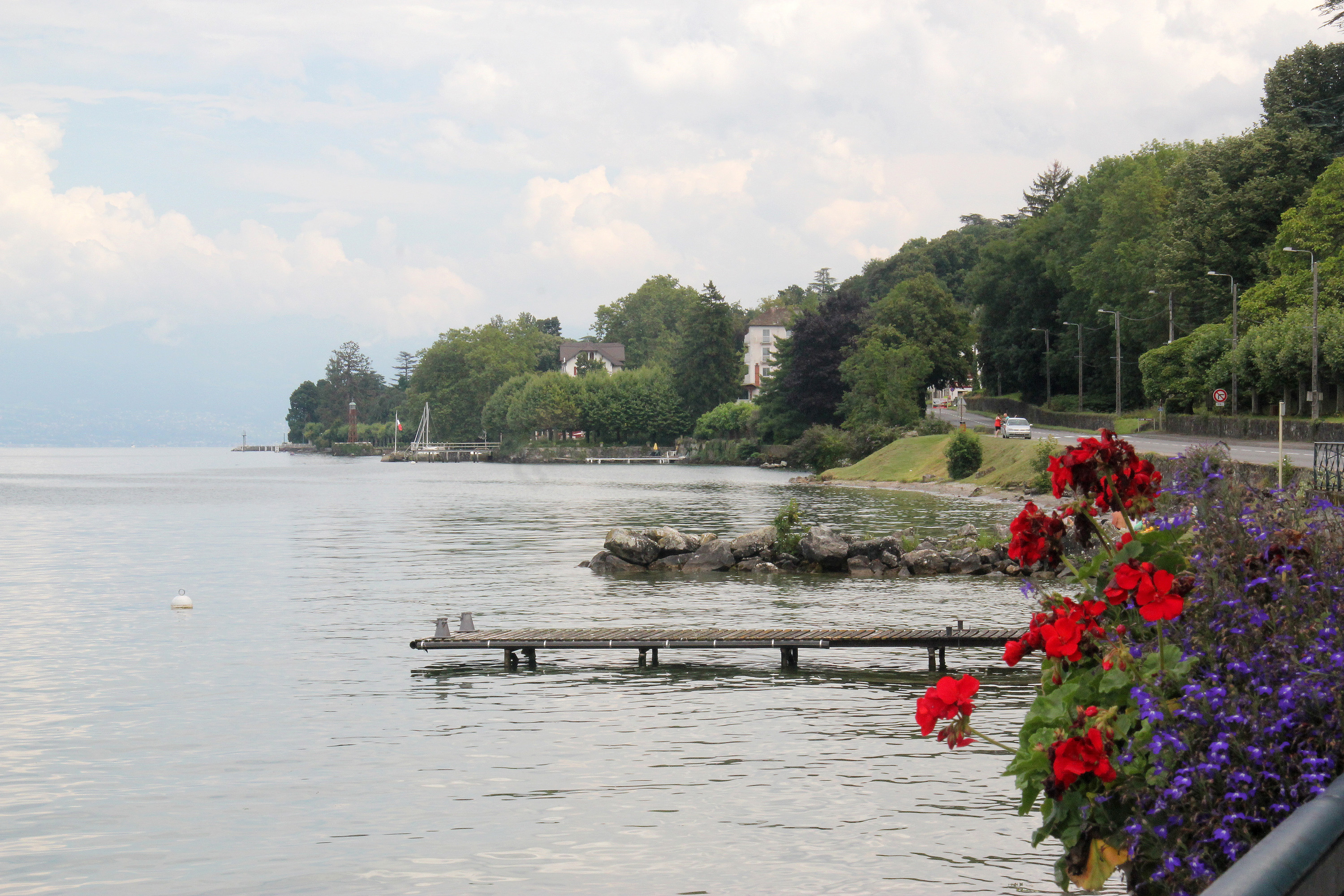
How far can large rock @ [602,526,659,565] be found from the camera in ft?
128

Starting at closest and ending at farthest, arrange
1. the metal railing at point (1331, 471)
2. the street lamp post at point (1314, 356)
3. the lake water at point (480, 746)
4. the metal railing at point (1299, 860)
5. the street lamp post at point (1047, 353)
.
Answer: the metal railing at point (1299, 860), the lake water at point (480, 746), the metal railing at point (1331, 471), the street lamp post at point (1314, 356), the street lamp post at point (1047, 353)

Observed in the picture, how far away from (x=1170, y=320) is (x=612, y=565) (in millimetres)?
66675

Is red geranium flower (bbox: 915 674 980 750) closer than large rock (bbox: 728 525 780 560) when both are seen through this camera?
Yes

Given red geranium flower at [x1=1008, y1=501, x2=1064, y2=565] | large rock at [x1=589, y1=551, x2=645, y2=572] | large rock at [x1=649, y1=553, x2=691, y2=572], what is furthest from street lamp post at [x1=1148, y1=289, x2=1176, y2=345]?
red geranium flower at [x1=1008, y1=501, x2=1064, y2=565]

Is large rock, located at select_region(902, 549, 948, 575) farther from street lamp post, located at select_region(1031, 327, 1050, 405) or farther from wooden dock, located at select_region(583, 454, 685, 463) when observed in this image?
wooden dock, located at select_region(583, 454, 685, 463)

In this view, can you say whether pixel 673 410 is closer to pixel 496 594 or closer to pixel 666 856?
pixel 496 594

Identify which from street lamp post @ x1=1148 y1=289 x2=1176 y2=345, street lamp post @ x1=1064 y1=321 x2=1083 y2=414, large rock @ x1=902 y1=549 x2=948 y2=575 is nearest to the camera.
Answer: large rock @ x1=902 y1=549 x2=948 y2=575

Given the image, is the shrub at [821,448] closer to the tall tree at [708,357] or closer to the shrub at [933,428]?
the shrub at [933,428]

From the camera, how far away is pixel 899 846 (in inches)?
457

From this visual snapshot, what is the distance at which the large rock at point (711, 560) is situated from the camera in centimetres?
3856

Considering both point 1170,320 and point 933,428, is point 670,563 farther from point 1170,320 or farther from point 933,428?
point 1170,320

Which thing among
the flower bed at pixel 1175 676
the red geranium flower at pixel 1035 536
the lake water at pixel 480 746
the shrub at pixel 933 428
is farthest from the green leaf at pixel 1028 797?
the shrub at pixel 933 428

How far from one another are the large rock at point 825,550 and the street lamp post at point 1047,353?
86.3 meters

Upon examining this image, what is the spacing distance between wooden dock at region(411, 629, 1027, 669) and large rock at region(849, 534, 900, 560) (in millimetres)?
15094
